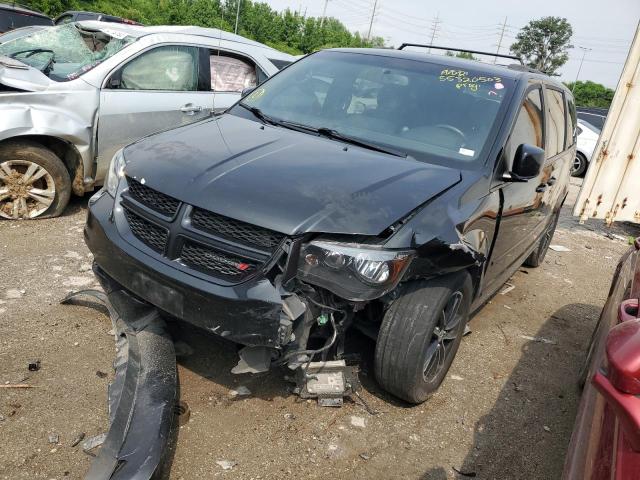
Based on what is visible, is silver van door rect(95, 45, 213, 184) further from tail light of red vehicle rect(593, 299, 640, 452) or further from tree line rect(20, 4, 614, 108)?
tree line rect(20, 4, 614, 108)

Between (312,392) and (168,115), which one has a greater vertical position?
(168,115)

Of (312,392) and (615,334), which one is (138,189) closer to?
(312,392)

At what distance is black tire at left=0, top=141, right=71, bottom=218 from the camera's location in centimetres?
460

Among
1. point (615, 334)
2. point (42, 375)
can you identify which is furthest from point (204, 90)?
point (615, 334)

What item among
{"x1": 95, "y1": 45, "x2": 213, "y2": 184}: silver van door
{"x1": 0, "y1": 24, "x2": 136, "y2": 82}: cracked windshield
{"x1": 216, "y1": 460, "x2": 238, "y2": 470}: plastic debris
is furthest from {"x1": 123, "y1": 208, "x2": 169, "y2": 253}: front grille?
{"x1": 0, "y1": 24, "x2": 136, "y2": 82}: cracked windshield

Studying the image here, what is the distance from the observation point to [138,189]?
285 centimetres

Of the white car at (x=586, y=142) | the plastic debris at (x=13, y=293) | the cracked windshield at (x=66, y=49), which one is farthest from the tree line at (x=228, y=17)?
the plastic debris at (x=13, y=293)

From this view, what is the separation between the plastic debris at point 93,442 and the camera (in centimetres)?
242

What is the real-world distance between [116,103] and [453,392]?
12.7ft

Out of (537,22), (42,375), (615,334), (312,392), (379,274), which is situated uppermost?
(537,22)

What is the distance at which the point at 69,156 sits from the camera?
197 inches

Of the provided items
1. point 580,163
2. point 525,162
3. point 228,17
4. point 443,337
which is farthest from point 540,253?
point 228,17

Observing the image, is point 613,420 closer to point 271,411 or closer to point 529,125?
point 271,411

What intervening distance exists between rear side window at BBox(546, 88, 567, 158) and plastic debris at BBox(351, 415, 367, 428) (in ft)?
8.67
